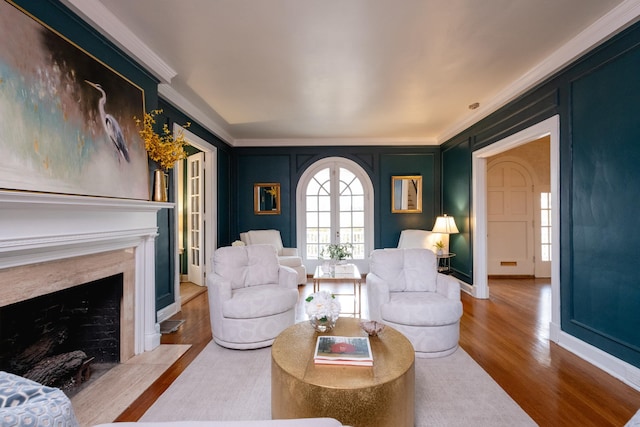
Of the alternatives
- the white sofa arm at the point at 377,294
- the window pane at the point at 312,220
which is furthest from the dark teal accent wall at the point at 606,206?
the window pane at the point at 312,220

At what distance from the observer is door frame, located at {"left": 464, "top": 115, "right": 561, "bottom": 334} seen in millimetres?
2922

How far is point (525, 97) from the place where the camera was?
11.2ft

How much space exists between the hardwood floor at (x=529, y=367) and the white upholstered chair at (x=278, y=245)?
4.51 feet

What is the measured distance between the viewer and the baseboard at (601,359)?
2.17 metres

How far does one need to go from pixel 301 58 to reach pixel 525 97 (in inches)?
100

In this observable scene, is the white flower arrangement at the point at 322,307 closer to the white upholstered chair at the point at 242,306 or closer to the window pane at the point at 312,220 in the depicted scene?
the white upholstered chair at the point at 242,306

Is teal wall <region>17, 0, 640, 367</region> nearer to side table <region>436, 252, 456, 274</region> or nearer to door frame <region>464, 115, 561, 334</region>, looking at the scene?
door frame <region>464, 115, 561, 334</region>

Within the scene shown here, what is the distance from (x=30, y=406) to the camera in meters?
0.70

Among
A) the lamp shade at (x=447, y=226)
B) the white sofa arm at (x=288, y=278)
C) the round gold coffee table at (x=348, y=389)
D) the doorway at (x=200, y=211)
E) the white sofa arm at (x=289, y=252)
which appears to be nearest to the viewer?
the round gold coffee table at (x=348, y=389)

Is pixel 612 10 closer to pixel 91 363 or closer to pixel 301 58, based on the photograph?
pixel 301 58

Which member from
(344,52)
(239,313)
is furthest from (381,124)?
(239,313)

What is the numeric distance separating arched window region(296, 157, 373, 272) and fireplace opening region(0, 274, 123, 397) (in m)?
3.81

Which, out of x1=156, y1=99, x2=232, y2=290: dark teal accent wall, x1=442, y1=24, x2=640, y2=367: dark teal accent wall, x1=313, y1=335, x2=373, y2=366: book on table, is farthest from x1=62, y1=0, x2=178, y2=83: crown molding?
x1=442, y1=24, x2=640, y2=367: dark teal accent wall

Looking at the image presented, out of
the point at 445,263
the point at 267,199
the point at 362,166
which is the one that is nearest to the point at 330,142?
the point at 362,166
